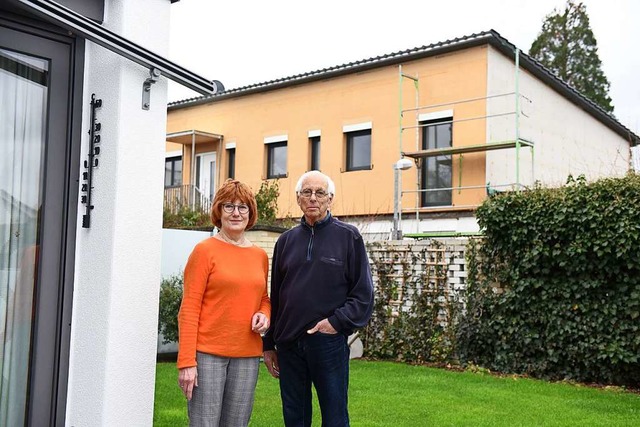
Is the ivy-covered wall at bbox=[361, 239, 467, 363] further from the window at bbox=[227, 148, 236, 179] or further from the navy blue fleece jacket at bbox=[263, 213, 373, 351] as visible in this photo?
the window at bbox=[227, 148, 236, 179]

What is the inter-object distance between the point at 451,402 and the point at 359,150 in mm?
9630

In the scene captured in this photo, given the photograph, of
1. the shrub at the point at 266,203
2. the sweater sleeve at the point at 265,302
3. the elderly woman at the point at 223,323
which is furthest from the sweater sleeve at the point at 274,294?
the shrub at the point at 266,203

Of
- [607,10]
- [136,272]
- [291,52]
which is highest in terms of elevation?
[607,10]

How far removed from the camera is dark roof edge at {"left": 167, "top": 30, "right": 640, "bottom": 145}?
13328 millimetres

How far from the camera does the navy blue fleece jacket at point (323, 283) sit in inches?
137

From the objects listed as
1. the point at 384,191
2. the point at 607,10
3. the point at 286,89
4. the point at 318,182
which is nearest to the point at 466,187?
the point at 384,191

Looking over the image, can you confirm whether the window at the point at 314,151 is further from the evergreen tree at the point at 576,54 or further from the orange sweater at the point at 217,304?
the evergreen tree at the point at 576,54

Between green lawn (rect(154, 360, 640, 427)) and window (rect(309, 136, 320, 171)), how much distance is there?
8.67 m

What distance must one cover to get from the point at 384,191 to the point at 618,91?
1816 centimetres

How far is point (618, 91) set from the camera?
2830cm

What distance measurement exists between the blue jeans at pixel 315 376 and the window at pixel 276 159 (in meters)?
13.4

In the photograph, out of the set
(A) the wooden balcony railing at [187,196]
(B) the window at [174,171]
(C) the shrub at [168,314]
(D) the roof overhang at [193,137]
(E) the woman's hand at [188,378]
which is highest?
(D) the roof overhang at [193,137]

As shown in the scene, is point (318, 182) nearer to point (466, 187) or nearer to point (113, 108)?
point (113, 108)

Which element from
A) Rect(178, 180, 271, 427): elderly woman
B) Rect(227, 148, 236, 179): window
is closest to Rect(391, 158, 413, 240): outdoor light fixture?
Rect(227, 148, 236, 179): window
